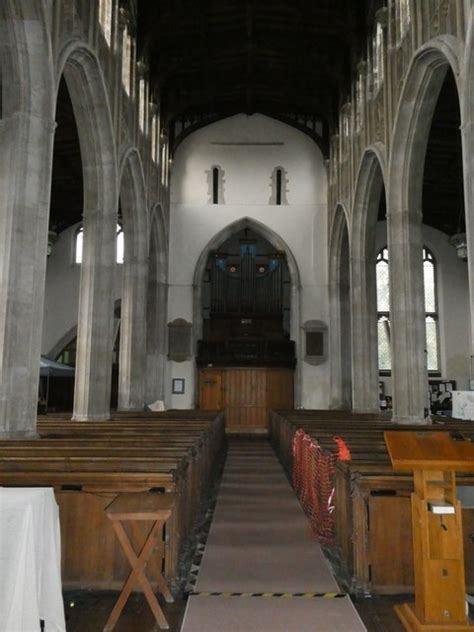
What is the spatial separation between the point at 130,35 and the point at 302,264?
9632mm

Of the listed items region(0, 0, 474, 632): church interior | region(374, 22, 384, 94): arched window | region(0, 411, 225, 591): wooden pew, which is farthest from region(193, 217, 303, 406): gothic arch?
region(0, 411, 225, 591): wooden pew

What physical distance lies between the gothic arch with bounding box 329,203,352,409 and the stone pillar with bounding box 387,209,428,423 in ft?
21.8

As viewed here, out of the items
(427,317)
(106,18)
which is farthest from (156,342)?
(427,317)

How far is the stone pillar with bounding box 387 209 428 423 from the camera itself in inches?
459

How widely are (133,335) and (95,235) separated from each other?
157 inches

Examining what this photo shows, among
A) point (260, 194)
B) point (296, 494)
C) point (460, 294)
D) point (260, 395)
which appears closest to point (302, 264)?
point (260, 194)

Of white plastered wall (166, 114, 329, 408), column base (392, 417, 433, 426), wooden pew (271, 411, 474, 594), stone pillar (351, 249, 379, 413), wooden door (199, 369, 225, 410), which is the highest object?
white plastered wall (166, 114, 329, 408)

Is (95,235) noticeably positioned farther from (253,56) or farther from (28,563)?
(28,563)

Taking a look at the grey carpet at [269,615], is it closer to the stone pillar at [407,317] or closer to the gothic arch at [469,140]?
the gothic arch at [469,140]

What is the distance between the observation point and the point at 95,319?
38.5ft

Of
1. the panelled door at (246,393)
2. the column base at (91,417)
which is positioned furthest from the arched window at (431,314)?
the column base at (91,417)

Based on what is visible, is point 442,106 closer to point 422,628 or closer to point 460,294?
point 460,294

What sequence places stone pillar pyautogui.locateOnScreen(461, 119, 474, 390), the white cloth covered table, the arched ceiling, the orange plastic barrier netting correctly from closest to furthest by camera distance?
1. the white cloth covered table
2. the orange plastic barrier netting
3. stone pillar pyautogui.locateOnScreen(461, 119, 474, 390)
4. the arched ceiling

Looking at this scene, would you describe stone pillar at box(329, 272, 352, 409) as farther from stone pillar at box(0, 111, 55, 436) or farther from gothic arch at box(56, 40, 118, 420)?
stone pillar at box(0, 111, 55, 436)
